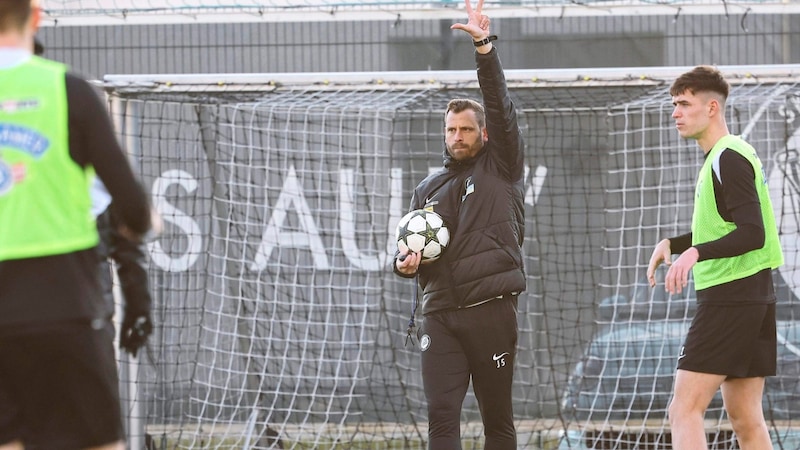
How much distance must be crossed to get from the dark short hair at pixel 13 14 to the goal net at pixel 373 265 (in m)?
4.90

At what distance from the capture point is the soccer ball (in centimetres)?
545

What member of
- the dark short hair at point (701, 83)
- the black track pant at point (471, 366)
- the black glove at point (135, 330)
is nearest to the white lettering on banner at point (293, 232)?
the black track pant at point (471, 366)

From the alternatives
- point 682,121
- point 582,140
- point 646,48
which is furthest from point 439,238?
point 646,48

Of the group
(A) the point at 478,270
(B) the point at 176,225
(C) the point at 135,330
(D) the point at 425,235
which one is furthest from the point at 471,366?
(B) the point at 176,225

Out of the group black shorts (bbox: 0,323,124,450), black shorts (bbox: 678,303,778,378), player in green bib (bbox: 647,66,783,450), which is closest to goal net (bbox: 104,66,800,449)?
player in green bib (bbox: 647,66,783,450)

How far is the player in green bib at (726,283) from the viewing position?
508 cm

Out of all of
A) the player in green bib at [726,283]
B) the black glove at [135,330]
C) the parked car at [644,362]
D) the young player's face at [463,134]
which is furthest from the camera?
the parked car at [644,362]

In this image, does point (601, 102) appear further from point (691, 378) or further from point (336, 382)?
point (691, 378)

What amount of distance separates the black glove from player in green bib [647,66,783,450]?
8.52 ft

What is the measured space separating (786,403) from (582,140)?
270cm

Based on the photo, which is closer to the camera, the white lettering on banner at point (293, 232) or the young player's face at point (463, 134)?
the young player's face at point (463, 134)

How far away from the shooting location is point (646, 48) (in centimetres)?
993

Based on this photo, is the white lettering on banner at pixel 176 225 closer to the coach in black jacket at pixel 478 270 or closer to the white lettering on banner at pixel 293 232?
the white lettering on banner at pixel 293 232

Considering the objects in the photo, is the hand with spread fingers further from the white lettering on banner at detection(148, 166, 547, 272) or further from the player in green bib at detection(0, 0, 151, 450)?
the white lettering on banner at detection(148, 166, 547, 272)
